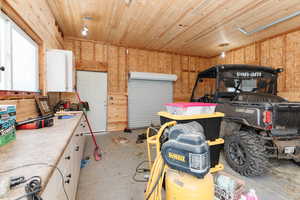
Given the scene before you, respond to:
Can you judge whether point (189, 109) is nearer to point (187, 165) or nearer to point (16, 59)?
point (187, 165)

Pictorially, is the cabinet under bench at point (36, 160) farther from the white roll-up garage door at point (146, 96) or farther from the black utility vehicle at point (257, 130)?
the white roll-up garage door at point (146, 96)

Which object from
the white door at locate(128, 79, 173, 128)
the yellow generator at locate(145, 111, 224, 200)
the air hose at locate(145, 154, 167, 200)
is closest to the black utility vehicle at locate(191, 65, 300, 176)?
the yellow generator at locate(145, 111, 224, 200)

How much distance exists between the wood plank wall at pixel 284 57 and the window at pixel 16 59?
625 centimetres

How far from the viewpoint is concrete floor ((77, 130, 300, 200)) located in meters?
1.81

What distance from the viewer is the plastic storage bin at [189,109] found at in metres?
1.64

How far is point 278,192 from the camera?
1.83m

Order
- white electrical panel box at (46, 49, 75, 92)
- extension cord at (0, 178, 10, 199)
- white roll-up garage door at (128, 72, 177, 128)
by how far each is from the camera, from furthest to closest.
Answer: white roll-up garage door at (128, 72, 177, 128) → white electrical panel box at (46, 49, 75, 92) → extension cord at (0, 178, 10, 199)

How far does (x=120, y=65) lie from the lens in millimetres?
5234

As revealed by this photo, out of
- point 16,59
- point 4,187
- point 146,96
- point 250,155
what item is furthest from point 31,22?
point 146,96

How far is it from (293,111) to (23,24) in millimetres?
4144

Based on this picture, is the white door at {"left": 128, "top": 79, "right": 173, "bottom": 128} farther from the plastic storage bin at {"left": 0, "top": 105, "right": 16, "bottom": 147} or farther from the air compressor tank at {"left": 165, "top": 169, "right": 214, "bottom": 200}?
the air compressor tank at {"left": 165, "top": 169, "right": 214, "bottom": 200}

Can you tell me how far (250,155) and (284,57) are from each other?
3.82 m

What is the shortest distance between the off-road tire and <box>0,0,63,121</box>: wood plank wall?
129 inches

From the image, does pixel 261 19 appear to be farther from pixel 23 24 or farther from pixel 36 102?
pixel 36 102
